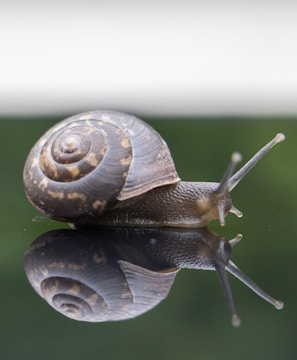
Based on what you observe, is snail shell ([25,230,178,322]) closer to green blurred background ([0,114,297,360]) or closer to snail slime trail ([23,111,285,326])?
green blurred background ([0,114,297,360])

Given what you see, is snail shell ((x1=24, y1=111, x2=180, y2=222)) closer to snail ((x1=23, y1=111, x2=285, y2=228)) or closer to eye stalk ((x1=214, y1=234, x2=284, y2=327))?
snail ((x1=23, y1=111, x2=285, y2=228))

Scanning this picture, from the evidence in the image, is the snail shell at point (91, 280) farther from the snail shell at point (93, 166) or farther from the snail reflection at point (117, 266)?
the snail shell at point (93, 166)

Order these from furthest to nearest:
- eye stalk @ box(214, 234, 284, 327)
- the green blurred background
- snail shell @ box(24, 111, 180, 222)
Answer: snail shell @ box(24, 111, 180, 222), eye stalk @ box(214, 234, 284, 327), the green blurred background

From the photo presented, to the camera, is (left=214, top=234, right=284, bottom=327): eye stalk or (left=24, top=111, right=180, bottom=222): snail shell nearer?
(left=214, top=234, right=284, bottom=327): eye stalk

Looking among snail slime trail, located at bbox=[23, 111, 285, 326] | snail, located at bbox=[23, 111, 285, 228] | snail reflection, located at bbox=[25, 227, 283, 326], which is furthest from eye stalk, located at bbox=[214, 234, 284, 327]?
snail, located at bbox=[23, 111, 285, 228]

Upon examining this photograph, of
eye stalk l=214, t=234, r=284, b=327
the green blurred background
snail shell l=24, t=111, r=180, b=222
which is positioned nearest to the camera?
the green blurred background

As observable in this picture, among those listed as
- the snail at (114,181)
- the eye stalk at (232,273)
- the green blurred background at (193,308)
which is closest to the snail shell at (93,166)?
the snail at (114,181)

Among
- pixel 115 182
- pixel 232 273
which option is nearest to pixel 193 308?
pixel 232 273

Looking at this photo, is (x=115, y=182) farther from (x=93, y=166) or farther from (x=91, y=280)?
(x=91, y=280)
